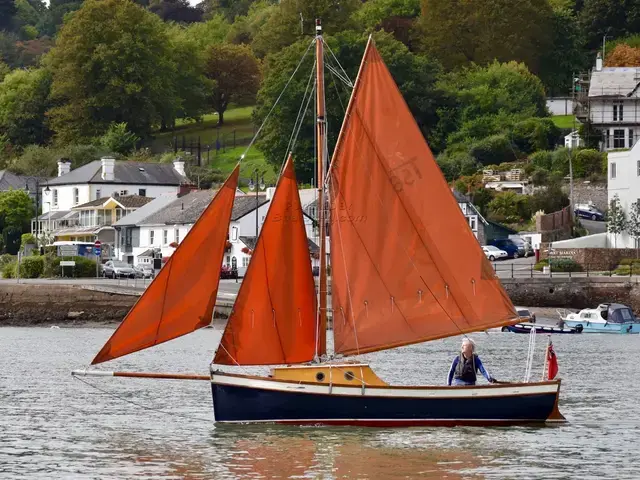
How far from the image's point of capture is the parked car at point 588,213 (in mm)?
114812

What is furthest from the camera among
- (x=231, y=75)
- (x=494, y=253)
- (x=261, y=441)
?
(x=231, y=75)

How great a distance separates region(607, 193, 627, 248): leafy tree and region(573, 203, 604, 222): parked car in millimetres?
11374

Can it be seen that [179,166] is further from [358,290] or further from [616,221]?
[358,290]

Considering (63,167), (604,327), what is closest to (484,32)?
(63,167)

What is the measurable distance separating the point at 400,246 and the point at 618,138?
95244 millimetres

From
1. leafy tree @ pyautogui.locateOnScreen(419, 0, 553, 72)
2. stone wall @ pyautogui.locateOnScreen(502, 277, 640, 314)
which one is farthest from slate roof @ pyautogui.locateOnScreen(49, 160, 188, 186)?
stone wall @ pyautogui.locateOnScreen(502, 277, 640, 314)

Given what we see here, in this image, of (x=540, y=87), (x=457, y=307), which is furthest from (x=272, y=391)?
(x=540, y=87)

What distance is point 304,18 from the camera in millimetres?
156000

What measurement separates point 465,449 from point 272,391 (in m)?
4.67

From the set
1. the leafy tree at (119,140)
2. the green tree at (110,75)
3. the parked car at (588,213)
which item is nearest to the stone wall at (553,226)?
the parked car at (588,213)

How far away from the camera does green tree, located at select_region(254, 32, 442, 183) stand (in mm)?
130500

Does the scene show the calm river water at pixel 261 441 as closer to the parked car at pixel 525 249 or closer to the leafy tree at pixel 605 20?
the parked car at pixel 525 249

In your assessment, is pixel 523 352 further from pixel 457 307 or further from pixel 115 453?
pixel 115 453

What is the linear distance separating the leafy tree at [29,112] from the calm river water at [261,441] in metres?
122
